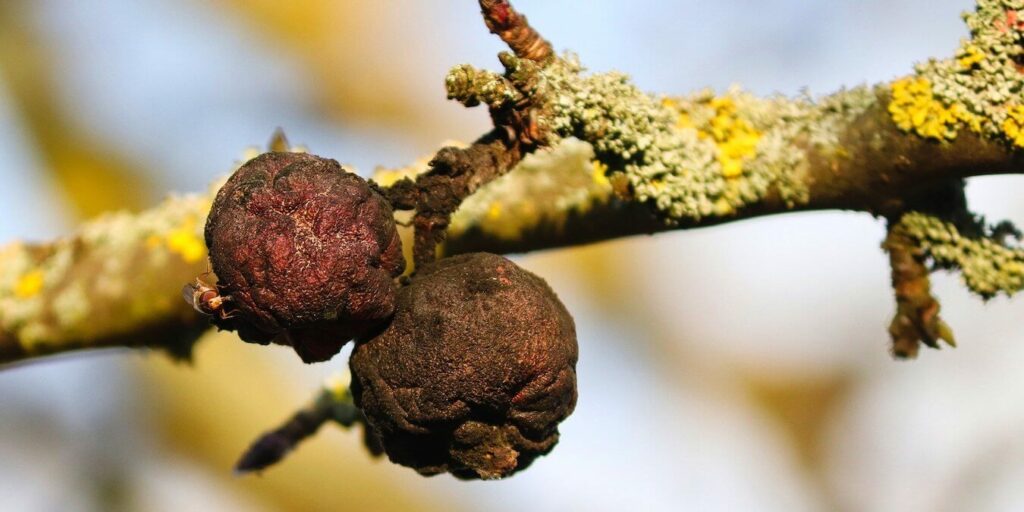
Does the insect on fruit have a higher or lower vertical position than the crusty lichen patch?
lower

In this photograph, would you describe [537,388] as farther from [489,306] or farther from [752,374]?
[752,374]

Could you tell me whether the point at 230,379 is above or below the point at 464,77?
above

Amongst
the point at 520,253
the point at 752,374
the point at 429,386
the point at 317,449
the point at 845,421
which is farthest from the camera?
the point at 752,374

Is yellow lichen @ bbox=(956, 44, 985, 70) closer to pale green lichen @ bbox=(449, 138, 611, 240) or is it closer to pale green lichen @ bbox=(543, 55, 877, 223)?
pale green lichen @ bbox=(543, 55, 877, 223)

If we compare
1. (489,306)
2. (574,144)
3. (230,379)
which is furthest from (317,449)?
(489,306)

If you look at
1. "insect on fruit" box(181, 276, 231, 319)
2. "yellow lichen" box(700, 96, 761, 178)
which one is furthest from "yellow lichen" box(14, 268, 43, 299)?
"yellow lichen" box(700, 96, 761, 178)

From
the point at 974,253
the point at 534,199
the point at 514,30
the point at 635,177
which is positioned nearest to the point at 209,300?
the point at 514,30
